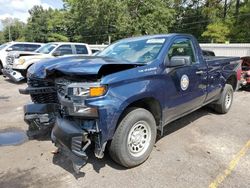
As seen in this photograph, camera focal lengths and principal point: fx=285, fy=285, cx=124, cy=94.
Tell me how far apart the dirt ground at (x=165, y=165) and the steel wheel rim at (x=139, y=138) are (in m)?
0.23

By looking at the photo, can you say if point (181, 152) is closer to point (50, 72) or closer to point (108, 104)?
point (108, 104)

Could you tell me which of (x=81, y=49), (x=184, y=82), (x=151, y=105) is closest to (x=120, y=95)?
(x=151, y=105)

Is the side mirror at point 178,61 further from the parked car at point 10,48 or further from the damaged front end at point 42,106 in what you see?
the parked car at point 10,48

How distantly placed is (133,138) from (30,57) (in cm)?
887

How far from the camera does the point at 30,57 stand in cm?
1170

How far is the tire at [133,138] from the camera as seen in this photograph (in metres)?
3.84

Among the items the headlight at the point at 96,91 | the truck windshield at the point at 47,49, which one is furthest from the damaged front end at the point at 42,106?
the truck windshield at the point at 47,49

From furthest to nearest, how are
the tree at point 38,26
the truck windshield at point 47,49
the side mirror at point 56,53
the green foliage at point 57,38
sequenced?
A: the tree at point 38,26 → the green foliage at point 57,38 → the truck windshield at point 47,49 → the side mirror at point 56,53

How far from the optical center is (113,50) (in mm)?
5500

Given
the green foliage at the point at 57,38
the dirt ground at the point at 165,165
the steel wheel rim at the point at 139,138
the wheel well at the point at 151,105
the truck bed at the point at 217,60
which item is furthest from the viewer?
the green foliage at the point at 57,38

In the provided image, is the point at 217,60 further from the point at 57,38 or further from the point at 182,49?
the point at 57,38

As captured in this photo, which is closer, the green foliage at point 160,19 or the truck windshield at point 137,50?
the truck windshield at point 137,50

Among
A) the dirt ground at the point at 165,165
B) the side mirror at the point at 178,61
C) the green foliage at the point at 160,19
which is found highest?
the green foliage at the point at 160,19

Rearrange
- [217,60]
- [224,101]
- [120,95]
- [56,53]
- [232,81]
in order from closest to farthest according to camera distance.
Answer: [120,95] → [217,60] → [224,101] → [232,81] → [56,53]
